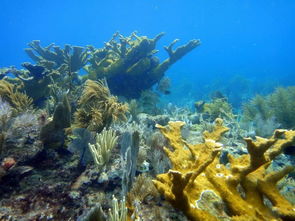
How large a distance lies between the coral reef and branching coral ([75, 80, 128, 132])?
18.2 ft

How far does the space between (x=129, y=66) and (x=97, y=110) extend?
21.6 feet

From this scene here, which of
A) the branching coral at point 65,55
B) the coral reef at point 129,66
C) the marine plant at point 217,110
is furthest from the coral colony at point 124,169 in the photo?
the branching coral at point 65,55

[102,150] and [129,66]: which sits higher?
[129,66]

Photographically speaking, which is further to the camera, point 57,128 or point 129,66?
point 129,66

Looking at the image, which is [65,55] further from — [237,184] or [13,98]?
[237,184]

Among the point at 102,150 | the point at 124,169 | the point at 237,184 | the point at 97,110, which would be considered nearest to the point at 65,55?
the point at 97,110

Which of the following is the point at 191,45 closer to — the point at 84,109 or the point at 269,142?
the point at 84,109

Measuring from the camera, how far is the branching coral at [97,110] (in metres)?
4.95

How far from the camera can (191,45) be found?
12.6 m

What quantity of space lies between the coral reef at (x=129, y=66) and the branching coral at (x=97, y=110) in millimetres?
5562

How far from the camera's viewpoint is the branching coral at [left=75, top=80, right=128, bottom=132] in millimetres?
4945

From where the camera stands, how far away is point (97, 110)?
16.5 feet

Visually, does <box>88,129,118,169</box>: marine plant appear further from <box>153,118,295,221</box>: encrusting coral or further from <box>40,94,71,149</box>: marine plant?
<box>153,118,295,221</box>: encrusting coral

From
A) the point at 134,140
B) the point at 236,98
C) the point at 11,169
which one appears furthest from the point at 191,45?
the point at 236,98
